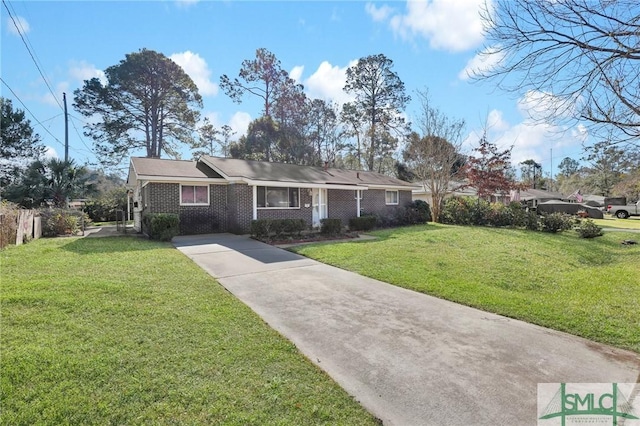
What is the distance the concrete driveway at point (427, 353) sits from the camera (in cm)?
274

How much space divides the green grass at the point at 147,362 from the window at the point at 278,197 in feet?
31.7

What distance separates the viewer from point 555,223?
16875mm

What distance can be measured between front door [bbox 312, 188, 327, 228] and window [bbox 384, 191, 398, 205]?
547 cm

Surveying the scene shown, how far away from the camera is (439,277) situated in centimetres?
715

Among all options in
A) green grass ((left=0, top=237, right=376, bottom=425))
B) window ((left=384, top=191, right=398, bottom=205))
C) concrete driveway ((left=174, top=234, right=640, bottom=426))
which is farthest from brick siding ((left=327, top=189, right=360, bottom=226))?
green grass ((left=0, top=237, right=376, bottom=425))

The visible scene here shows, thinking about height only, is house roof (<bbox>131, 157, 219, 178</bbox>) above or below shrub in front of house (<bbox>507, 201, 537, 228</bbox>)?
above

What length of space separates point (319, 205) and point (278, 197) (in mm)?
2491

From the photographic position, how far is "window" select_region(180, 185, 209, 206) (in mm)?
14633

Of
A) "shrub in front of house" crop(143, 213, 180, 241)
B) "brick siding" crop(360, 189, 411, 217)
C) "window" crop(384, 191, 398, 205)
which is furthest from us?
"window" crop(384, 191, 398, 205)

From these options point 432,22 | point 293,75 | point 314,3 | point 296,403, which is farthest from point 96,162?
point 296,403

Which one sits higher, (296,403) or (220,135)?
(220,135)

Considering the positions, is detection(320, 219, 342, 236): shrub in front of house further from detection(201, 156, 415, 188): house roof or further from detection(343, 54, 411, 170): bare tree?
detection(343, 54, 411, 170): bare tree

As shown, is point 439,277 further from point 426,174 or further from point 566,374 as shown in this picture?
point 426,174

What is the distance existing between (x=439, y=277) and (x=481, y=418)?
4.82m
